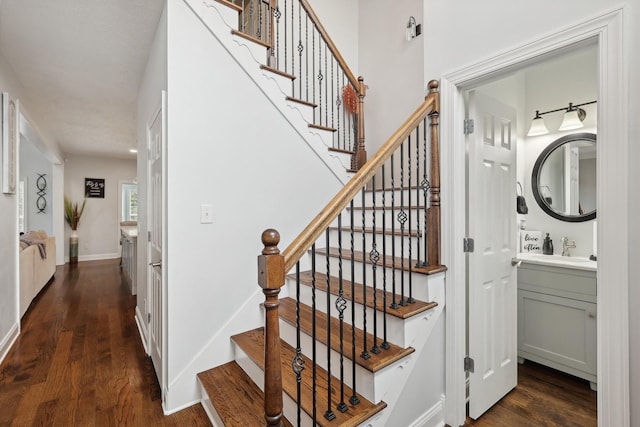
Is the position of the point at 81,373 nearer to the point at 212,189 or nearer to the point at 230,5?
the point at 212,189

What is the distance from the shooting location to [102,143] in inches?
243

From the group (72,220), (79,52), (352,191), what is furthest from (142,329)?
(72,220)

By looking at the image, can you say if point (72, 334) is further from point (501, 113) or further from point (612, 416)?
point (501, 113)

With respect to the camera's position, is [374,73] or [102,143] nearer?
[374,73]

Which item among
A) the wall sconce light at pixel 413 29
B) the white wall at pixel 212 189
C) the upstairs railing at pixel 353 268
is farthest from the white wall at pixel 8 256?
the wall sconce light at pixel 413 29

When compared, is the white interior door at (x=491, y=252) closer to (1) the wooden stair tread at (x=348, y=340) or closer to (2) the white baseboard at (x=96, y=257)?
(1) the wooden stair tread at (x=348, y=340)

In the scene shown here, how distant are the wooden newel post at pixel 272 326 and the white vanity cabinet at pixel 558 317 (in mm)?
2401

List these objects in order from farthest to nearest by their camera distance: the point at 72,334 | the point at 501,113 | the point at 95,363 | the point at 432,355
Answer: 1. the point at 72,334
2. the point at 95,363
3. the point at 501,113
4. the point at 432,355

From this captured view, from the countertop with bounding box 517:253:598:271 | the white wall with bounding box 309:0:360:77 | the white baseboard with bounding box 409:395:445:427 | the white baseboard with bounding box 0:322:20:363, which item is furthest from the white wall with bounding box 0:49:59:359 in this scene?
the countertop with bounding box 517:253:598:271

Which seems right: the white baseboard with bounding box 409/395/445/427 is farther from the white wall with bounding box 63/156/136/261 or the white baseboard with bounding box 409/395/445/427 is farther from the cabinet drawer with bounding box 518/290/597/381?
the white wall with bounding box 63/156/136/261

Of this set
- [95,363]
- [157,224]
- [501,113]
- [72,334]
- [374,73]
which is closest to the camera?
[501,113]

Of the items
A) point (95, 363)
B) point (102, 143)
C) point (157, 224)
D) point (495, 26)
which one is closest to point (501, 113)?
point (495, 26)

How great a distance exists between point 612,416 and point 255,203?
219 cm

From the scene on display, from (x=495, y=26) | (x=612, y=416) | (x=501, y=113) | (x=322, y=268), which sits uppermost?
(x=495, y=26)
